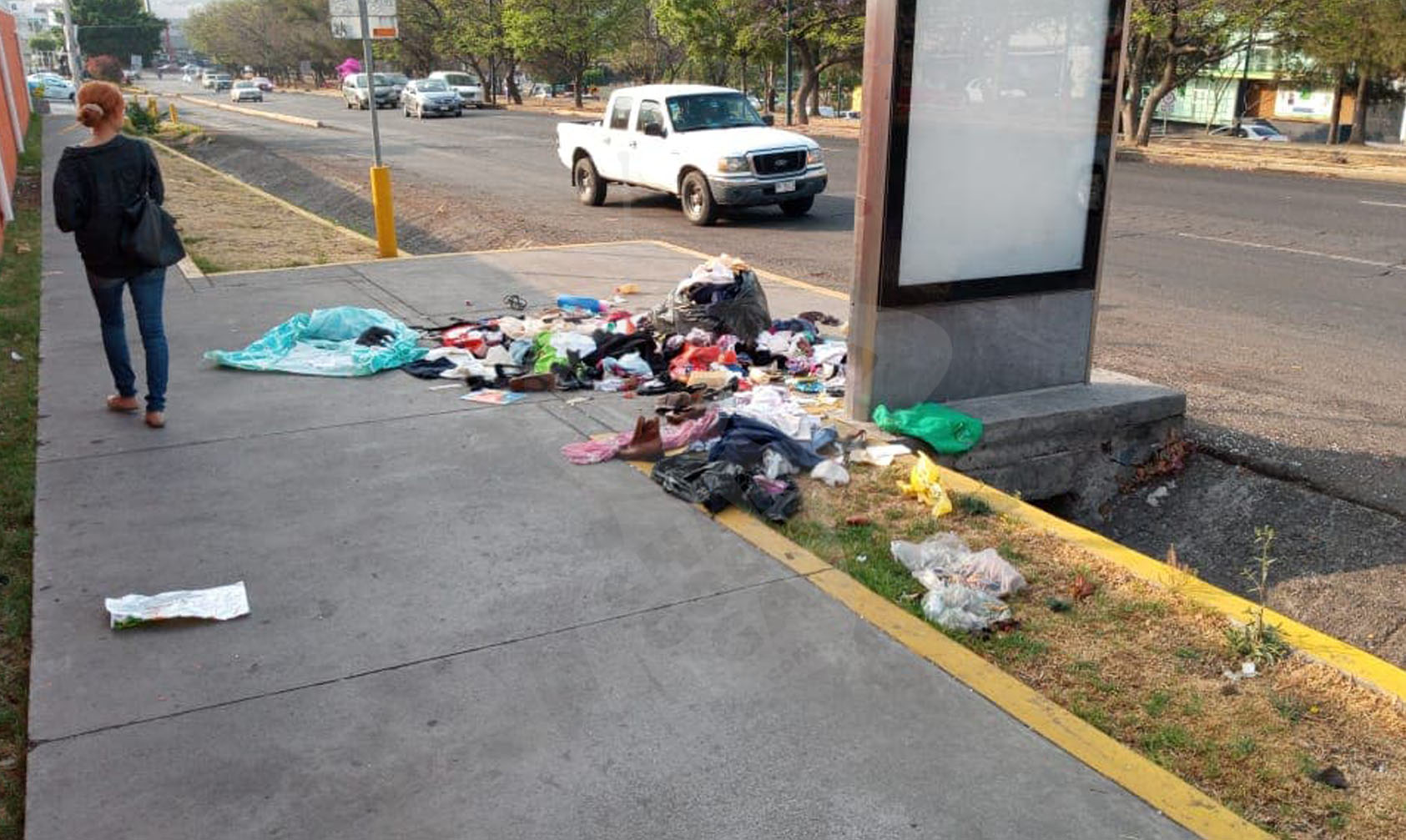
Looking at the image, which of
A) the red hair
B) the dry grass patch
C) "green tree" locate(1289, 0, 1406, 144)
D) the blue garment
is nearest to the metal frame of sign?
the blue garment

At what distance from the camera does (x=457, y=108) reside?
48.7 metres

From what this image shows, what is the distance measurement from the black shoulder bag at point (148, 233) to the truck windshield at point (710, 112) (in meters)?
11.0

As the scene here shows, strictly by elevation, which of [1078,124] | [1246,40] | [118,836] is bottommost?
[118,836]

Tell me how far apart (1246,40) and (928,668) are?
31739mm

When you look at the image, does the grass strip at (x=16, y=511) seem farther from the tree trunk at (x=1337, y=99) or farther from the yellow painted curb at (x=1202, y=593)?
the tree trunk at (x=1337, y=99)

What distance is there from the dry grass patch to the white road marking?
9.82m

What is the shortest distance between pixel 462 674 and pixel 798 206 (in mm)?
13741

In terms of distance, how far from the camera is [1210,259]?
12.9m

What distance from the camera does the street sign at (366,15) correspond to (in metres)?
12.2

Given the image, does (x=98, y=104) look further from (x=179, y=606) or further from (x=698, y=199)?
(x=698, y=199)

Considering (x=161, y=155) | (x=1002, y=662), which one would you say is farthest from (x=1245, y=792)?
(x=161, y=155)

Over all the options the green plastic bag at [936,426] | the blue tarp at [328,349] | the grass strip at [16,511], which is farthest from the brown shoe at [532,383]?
the grass strip at [16,511]

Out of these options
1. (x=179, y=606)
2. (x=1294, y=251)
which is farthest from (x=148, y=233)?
(x=1294, y=251)

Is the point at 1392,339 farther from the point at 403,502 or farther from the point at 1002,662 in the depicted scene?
the point at 403,502
